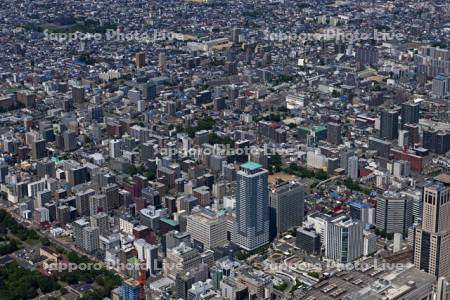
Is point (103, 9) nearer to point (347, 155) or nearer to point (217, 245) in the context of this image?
point (347, 155)

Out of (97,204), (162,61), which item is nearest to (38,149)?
(97,204)

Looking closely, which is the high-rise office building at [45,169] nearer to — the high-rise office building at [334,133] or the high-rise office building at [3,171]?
the high-rise office building at [3,171]

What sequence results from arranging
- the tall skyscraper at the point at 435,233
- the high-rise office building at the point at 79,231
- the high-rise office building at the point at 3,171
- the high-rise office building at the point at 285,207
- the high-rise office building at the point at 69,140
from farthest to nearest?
the high-rise office building at the point at 69,140
the high-rise office building at the point at 3,171
the high-rise office building at the point at 285,207
the high-rise office building at the point at 79,231
the tall skyscraper at the point at 435,233

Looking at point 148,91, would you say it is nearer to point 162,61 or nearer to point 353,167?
point 162,61

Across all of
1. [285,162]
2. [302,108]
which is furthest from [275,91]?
[285,162]

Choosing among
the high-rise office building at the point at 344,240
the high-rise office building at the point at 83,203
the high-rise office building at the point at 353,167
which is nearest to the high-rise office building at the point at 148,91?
the high-rise office building at the point at 353,167

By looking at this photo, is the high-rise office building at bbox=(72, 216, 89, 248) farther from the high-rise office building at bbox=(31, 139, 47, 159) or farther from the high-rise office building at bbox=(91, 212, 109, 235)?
the high-rise office building at bbox=(31, 139, 47, 159)
